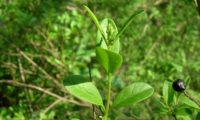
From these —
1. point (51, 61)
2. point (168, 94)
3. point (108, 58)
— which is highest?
point (108, 58)

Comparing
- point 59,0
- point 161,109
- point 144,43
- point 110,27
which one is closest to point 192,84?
point 144,43

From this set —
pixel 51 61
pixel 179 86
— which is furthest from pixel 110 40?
pixel 51 61

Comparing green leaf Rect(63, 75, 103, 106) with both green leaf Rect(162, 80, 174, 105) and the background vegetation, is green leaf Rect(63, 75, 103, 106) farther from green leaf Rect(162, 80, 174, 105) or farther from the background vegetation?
the background vegetation

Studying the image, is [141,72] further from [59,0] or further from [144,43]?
[59,0]

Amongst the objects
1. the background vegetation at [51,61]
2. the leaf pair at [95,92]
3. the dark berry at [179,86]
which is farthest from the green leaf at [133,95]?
the background vegetation at [51,61]

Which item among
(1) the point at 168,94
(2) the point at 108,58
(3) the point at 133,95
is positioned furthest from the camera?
(1) the point at 168,94

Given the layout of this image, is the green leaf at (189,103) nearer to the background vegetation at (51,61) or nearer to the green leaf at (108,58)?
the green leaf at (108,58)

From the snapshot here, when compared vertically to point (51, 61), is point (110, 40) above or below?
above

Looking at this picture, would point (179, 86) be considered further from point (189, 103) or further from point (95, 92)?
point (95, 92)
